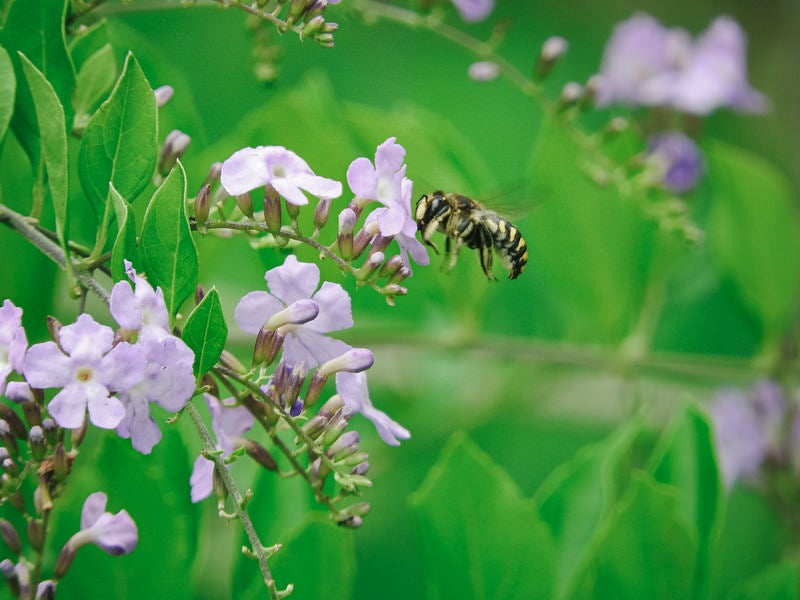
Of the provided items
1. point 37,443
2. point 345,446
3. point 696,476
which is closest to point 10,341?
point 37,443

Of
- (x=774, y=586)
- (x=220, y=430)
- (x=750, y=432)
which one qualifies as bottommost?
(x=750, y=432)

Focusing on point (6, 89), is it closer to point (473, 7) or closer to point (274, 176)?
point (274, 176)

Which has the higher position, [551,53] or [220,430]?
[551,53]

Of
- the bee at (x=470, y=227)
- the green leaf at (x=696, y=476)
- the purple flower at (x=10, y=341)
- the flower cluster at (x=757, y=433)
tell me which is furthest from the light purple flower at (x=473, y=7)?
the flower cluster at (x=757, y=433)

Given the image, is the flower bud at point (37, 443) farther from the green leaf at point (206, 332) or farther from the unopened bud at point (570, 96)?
the unopened bud at point (570, 96)

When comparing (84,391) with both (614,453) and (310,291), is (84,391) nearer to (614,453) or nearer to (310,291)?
(310,291)

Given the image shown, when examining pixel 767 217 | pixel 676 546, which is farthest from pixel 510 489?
pixel 767 217
